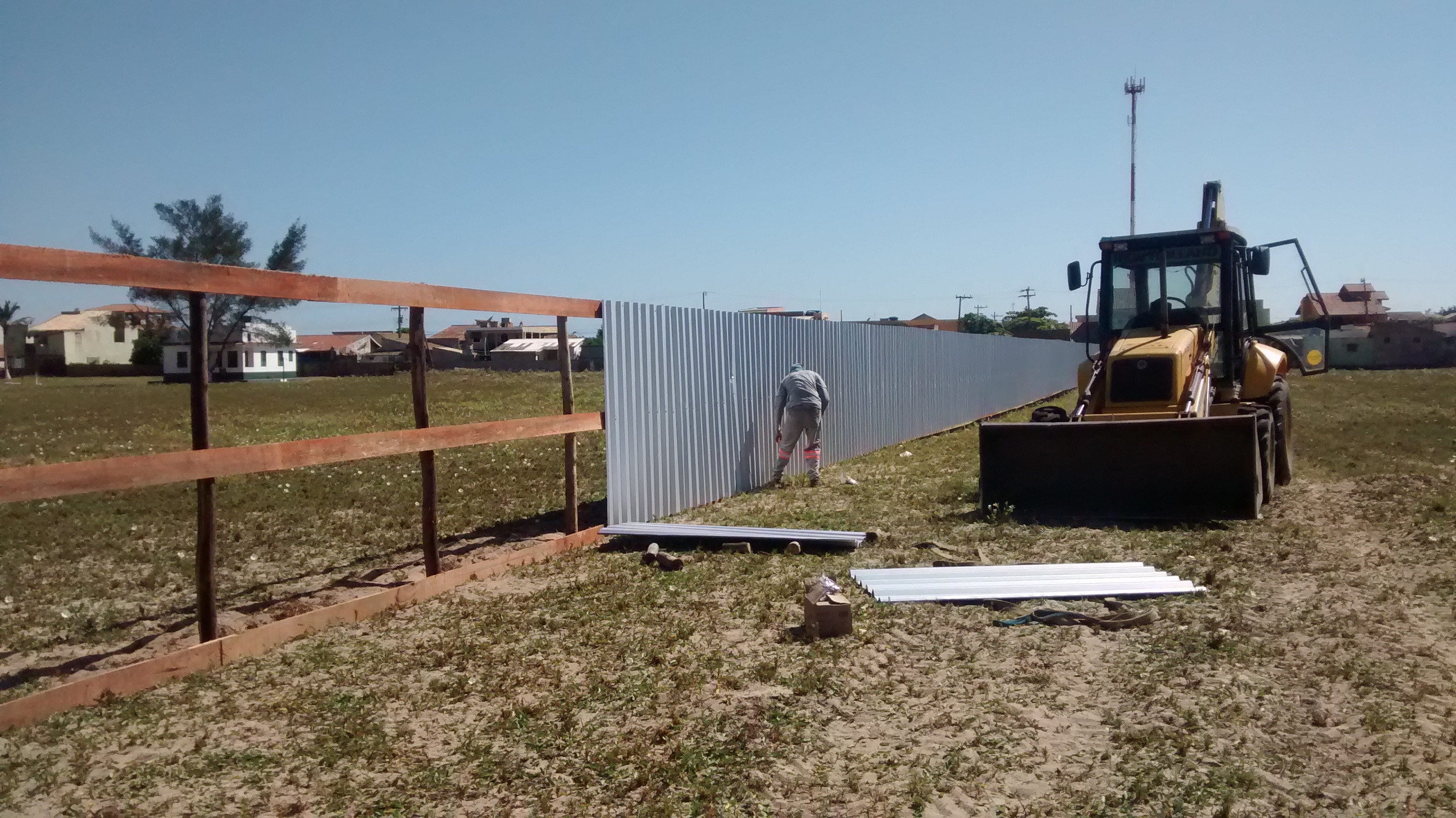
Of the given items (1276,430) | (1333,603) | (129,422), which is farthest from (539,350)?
(1333,603)

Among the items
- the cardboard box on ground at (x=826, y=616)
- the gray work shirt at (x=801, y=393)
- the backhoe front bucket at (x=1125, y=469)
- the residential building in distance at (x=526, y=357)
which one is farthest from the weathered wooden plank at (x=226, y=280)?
the residential building in distance at (x=526, y=357)

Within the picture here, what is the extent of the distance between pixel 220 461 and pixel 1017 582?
478cm

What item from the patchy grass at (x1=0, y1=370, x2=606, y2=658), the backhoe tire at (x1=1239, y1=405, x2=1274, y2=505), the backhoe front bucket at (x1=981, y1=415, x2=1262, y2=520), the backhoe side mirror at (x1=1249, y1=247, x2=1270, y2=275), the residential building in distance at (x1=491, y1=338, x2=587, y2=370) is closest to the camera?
the patchy grass at (x1=0, y1=370, x2=606, y2=658)

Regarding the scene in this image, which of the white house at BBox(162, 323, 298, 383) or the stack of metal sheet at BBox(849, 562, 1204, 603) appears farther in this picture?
the white house at BBox(162, 323, 298, 383)

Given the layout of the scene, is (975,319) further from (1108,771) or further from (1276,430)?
(1108,771)

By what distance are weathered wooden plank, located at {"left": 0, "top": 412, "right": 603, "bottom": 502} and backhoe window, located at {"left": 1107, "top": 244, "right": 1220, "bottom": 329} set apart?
6.70 metres

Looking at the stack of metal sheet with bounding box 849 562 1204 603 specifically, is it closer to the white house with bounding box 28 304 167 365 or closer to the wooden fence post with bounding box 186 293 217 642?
the wooden fence post with bounding box 186 293 217 642

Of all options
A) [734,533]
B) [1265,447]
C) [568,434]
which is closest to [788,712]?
[734,533]

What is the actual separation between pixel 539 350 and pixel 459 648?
57.5 metres

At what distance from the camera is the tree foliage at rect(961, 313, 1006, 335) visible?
74.5 meters

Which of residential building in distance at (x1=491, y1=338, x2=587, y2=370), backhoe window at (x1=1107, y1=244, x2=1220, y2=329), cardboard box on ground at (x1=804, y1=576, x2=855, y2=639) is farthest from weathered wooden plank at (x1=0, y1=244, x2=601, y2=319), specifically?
residential building in distance at (x1=491, y1=338, x2=587, y2=370)

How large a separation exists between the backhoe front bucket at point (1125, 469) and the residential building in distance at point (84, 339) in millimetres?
34194

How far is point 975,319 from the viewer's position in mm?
78875

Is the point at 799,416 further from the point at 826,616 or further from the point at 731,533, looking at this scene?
the point at 826,616
